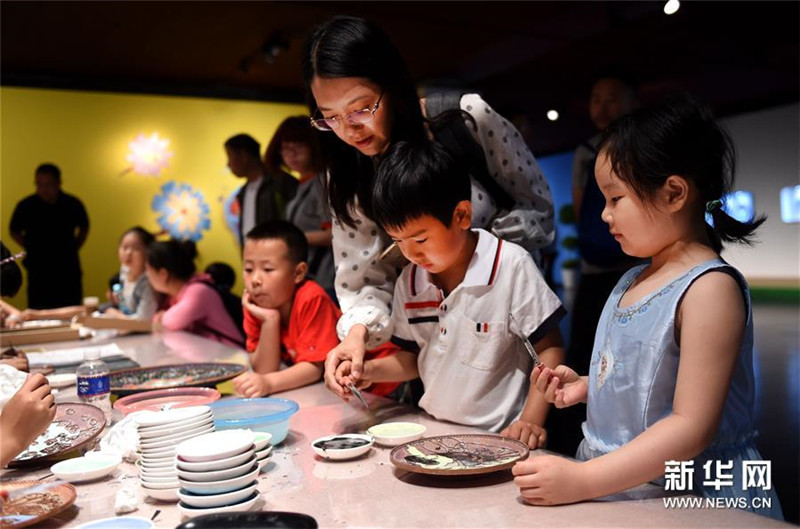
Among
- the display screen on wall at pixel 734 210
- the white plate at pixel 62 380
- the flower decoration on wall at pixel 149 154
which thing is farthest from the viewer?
the flower decoration on wall at pixel 149 154

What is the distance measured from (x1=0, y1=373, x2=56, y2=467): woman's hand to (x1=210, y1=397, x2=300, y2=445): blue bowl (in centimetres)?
35

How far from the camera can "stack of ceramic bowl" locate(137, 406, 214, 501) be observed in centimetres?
112

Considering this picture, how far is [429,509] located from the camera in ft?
3.48

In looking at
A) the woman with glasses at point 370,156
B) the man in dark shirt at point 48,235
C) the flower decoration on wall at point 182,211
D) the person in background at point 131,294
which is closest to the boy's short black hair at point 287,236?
the woman with glasses at point 370,156

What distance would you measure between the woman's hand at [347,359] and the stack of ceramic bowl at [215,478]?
1.57 ft

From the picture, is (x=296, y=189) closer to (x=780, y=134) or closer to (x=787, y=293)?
(x=780, y=134)

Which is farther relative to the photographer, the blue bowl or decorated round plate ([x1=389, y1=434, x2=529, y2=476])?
the blue bowl

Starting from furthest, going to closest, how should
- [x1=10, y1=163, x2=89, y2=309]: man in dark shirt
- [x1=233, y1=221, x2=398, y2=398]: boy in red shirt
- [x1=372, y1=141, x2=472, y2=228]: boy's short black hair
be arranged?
[x1=10, y1=163, x2=89, y2=309]: man in dark shirt → [x1=233, y1=221, x2=398, y2=398]: boy in red shirt → [x1=372, y1=141, x2=472, y2=228]: boy's short black hair

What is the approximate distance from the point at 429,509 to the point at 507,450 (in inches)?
10.1

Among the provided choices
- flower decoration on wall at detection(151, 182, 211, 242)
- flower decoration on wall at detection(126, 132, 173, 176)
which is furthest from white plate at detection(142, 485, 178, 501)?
flower decoration on wall at detection(126, 132, 173, 176)

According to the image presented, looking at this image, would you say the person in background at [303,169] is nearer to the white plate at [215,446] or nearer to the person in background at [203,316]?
the person in background at [203,316]

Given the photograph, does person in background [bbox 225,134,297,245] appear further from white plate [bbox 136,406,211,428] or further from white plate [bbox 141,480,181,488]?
white plate [bbox 141,480,181,488]

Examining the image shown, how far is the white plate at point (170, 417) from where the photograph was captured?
1201mm

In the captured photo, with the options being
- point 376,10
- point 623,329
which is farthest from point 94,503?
point 376,10
